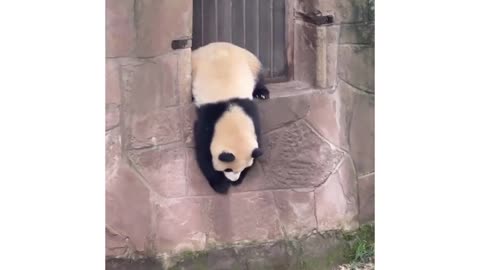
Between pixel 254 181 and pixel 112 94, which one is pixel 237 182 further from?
pixel 112 94

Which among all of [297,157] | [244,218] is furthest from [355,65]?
[244,218]

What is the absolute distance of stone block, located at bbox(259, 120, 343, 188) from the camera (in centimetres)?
279

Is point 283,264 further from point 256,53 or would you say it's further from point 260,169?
point 256,53

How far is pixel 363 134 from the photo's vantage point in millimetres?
2877

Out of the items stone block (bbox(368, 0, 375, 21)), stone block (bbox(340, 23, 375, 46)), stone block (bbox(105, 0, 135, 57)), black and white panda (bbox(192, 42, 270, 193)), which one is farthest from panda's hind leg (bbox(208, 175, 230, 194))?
stone block (bbox(368, 0, 375, 21))

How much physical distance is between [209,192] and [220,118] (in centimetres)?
20

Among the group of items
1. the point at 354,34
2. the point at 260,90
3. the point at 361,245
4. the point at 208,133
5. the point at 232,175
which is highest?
the point at 354,34

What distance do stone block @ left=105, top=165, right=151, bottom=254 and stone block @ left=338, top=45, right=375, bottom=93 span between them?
2.19 ft

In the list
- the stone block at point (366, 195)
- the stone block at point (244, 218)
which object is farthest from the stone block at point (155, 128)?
the stone block at point (366, 195)

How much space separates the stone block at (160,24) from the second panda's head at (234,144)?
249 millimetres

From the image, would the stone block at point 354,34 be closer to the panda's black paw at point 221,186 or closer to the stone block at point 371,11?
the stone block at point 371,11

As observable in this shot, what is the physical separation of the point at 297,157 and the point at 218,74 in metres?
0.33

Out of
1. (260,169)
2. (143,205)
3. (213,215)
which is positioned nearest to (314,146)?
(260,169)

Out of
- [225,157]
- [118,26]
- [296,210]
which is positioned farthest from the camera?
[296,210]
